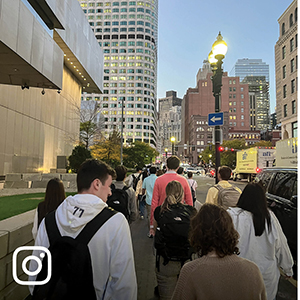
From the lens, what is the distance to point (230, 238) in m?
1.92

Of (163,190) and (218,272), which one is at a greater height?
(163,190)

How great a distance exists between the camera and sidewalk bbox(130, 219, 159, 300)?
4.15 meters

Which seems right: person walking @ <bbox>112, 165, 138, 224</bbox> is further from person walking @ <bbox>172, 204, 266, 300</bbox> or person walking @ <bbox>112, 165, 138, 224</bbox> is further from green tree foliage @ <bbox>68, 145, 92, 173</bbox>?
green tree foliage @ <bbox>68, 145, 92, 173</bbox>

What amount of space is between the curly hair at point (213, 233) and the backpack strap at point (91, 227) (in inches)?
29.2

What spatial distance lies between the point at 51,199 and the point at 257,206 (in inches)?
107

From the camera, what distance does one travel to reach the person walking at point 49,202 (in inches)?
129

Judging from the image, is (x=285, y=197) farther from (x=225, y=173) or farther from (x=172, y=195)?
(x=172, y=195)

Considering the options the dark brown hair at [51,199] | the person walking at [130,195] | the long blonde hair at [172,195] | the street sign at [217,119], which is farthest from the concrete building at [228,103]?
the dark brown hair at [51,199]

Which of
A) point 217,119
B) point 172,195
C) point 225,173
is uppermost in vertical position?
point 217,119

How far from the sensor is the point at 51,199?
11.0ft

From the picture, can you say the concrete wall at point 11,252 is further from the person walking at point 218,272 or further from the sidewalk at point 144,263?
the person walking at point 218,272

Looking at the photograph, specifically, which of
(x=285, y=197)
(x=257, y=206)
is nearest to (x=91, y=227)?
(x=257, y=206)

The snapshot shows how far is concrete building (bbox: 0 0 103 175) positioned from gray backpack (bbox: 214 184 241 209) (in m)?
11.4

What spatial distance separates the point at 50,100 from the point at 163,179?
26.4 m
